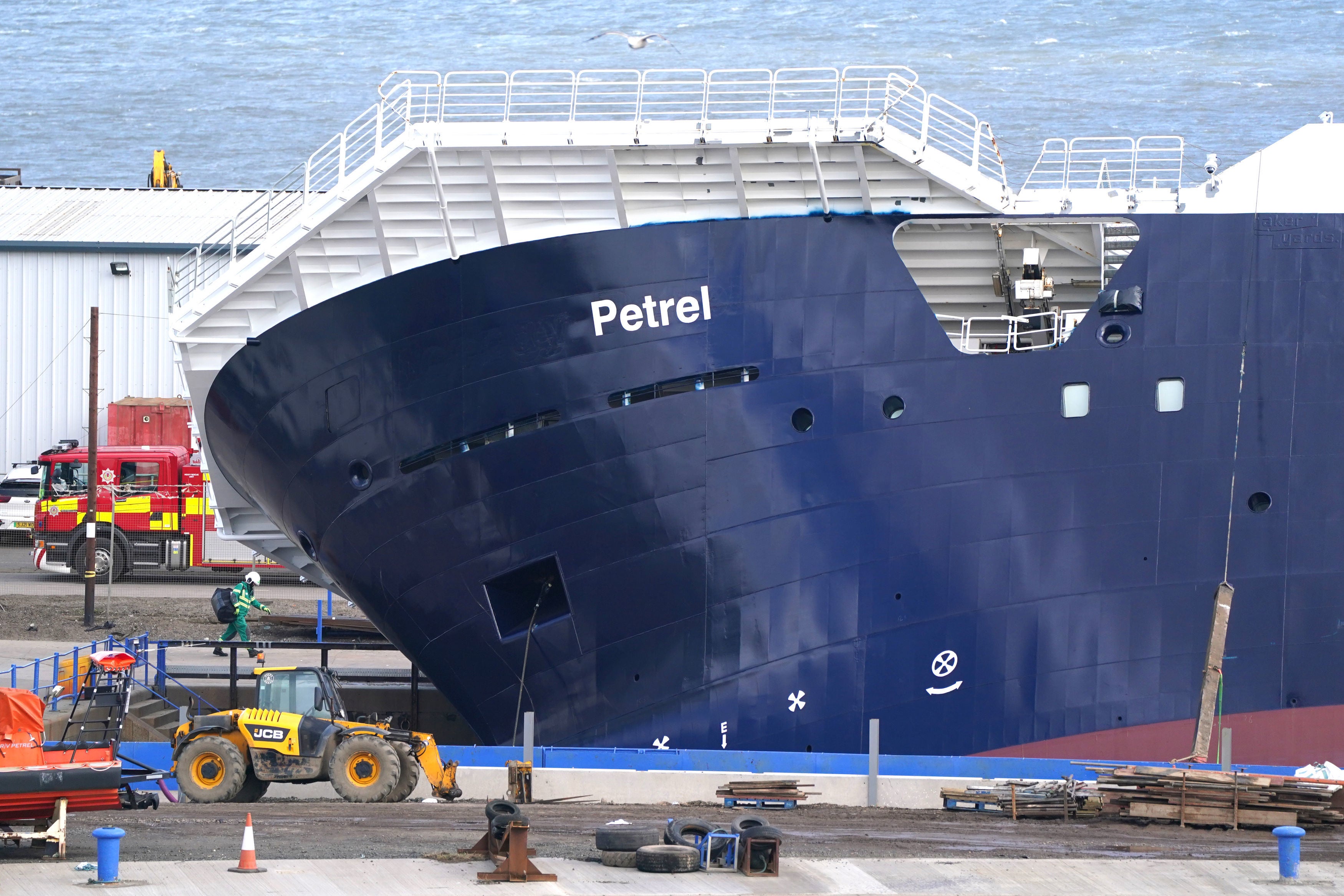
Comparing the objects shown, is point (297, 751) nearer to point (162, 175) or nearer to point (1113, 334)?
point (1113, 334)

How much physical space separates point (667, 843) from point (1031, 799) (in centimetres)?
497

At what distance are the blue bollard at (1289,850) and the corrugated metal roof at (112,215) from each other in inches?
1427

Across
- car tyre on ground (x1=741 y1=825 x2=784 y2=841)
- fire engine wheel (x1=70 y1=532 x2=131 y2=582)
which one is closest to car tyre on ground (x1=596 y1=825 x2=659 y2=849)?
car tyre on ground (x1=741 y1=825 x2=784 y2=841)

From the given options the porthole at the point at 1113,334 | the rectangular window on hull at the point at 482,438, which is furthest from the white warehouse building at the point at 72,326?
the porthole at the point at 1113,334

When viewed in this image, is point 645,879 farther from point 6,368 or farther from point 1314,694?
point 6,368

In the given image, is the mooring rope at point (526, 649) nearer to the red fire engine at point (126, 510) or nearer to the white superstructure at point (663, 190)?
the white superstructure at point (663, 190)

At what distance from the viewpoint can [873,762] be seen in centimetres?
1772

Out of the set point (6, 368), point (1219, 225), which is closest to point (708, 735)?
point (1219, 225)

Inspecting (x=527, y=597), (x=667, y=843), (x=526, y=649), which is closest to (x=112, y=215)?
(x=527, y=597)

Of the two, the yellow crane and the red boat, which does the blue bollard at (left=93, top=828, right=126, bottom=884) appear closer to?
the red boat

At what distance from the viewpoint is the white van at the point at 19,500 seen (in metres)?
38.0

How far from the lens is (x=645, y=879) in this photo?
46.5 feet

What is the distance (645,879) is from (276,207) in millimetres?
11361

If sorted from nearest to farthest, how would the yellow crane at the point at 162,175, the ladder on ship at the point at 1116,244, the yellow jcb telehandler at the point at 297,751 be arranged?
the yellow jcb telehandler at the point at 297,751 → the ladder on ship at the point at 1116,244 → the yellow crane at the point at 162,175
